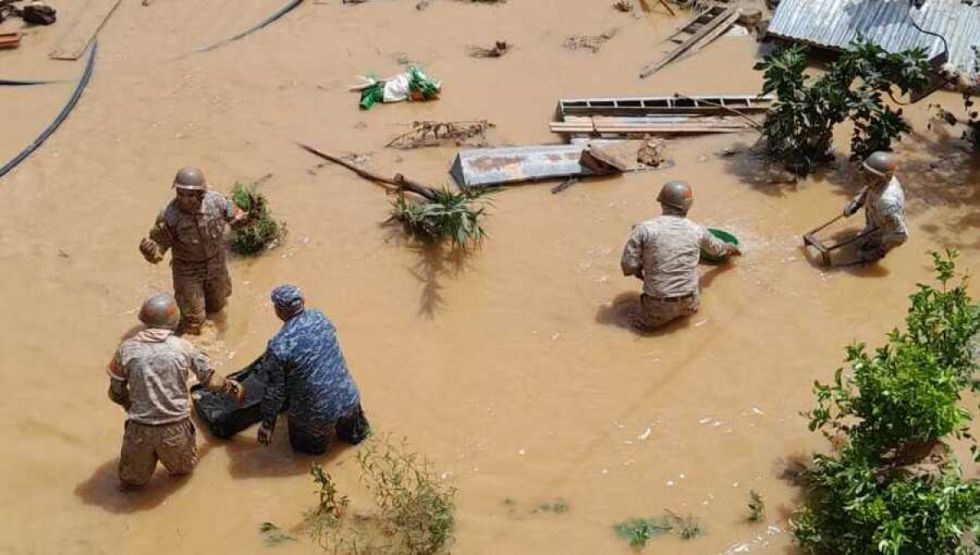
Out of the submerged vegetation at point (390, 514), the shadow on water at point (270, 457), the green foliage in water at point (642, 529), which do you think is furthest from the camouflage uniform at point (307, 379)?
the green foliage in water at point (642, 529)

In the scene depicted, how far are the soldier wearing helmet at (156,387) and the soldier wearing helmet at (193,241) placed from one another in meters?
1.22

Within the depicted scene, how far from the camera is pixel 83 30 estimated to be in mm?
11930

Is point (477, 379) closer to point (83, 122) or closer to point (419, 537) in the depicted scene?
point (419, 537)

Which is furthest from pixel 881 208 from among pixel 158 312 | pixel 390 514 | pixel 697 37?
pixel 158 312

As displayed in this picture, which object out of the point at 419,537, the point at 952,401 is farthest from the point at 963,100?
the point at 419,537

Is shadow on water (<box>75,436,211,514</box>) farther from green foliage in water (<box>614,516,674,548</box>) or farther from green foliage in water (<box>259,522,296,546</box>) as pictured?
green foliage in water (<box>614,516,674,548</box>)

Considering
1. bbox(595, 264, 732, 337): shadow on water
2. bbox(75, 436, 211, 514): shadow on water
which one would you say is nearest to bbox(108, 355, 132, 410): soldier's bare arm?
bbox(75, 436, 211, 514): shadow on water

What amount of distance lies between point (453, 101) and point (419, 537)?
6095mm

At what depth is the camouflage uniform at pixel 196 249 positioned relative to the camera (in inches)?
271

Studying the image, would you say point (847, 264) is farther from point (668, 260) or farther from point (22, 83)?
point (22, 83)

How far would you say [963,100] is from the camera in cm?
1022

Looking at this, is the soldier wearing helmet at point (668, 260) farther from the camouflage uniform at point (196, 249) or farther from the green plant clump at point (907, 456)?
the camouflage uniform at point (196, 249)

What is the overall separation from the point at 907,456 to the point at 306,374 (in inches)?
142

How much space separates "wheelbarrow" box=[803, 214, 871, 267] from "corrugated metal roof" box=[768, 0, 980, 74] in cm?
325
